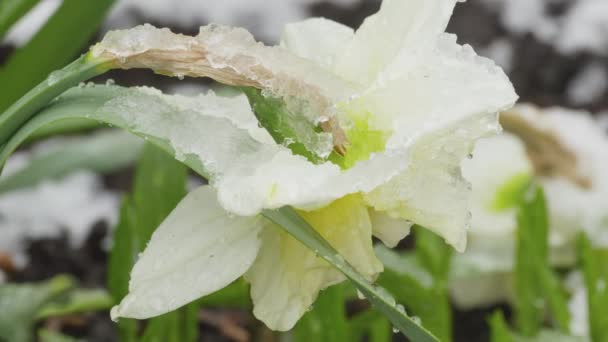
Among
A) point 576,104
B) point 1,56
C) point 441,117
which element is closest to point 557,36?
point 576,104

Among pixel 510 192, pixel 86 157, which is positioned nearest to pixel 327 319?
pixel 510 192

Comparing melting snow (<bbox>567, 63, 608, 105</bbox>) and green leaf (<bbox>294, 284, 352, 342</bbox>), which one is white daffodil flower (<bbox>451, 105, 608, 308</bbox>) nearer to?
green leaf (<bbox>294, 284, 352, 342</bbox>)

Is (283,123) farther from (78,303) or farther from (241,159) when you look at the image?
(78,303)

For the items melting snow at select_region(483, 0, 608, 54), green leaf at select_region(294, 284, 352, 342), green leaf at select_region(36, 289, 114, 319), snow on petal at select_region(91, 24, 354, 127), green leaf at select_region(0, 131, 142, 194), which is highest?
snow on petal at select_region(91, 24, 354, 127)

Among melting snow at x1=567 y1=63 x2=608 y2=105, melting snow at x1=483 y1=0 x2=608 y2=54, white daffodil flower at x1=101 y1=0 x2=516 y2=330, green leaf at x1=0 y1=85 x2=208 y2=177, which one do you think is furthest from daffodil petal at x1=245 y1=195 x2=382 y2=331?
melting snow at x1=483 y1=0 x2=608 y2=54

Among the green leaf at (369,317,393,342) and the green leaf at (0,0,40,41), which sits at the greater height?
the green leaf at (0,0,40,41)

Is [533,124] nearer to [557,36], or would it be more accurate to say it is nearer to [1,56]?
[557,36]
